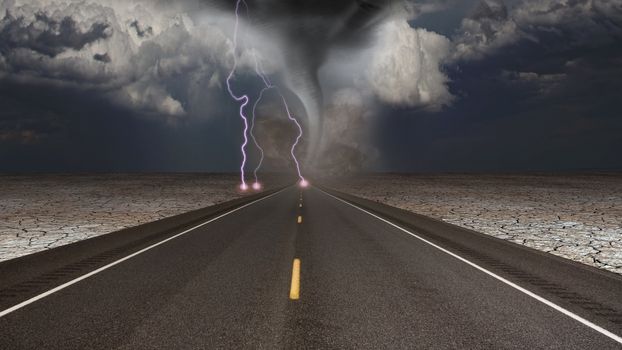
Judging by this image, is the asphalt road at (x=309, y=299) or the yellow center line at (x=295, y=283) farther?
the yellow center line at (x=295, y=283)

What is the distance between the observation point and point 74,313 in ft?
17.7

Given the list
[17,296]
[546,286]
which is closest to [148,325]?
[17,296]

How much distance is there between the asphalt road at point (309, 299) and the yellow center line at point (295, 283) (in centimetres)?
6

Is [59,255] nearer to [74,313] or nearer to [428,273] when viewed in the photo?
[74,313]

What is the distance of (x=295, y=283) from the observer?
6.89 m

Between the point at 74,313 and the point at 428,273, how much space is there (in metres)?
5.39

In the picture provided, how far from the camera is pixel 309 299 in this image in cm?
603

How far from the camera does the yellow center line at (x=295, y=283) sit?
6194mm

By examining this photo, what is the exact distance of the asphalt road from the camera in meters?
4.62

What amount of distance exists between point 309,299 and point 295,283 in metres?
0.89

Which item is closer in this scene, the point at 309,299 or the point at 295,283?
the point at 309,299

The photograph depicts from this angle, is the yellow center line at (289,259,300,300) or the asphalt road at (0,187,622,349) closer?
the asphalt road at (0,187,622,349)

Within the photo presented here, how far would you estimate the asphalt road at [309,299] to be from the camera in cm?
462

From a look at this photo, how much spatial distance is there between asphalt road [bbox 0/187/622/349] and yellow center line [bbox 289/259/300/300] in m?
0.06
